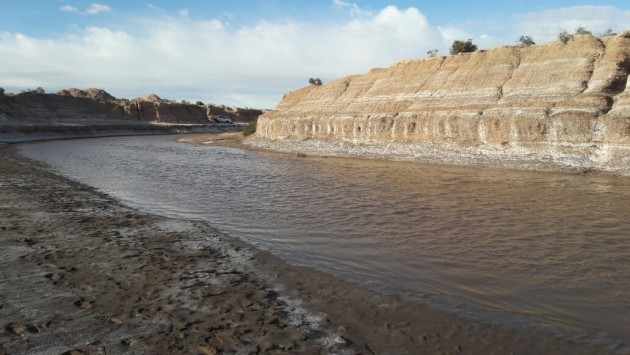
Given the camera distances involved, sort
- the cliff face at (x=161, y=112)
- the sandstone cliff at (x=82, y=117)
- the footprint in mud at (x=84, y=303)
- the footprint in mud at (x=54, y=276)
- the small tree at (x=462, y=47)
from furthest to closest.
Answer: the cliff face at (x=161, y=112), the sandstone cliff at (x=82, y=117), the small tree at (x=462, y=47), the footprint in mud at (x=54, y=276), the footprint in mud at (x=84, y=303)

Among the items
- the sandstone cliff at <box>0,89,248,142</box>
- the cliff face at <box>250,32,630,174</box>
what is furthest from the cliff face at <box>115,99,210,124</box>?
the cliff face at <box>250,32,630,174</box>

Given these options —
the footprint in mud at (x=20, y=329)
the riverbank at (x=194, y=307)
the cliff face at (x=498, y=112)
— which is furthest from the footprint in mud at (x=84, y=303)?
the cliff face at (x=498, y=112)

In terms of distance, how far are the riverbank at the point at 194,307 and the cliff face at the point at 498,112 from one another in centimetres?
1437

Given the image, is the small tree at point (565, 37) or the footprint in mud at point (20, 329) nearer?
the footprint in mud at point (20, 329)

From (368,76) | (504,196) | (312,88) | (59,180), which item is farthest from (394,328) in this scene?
(312,88)

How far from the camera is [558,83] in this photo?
1986 centimetres

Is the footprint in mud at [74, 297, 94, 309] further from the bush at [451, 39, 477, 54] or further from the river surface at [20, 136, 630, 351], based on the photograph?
the bush at [451, 39, 477, 54]

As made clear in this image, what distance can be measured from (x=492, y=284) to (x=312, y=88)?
33.5m

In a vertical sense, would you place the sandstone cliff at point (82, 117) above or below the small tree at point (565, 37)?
below

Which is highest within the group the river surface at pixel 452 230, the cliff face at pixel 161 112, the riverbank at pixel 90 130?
the cliff face at pixel 161 112

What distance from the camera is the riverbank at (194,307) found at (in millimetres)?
3988

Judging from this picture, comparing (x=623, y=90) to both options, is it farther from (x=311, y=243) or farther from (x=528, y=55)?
(x=311, y=243)

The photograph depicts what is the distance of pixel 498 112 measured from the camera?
1994 centimetres

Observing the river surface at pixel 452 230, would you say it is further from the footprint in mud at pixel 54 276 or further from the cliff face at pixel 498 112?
the footprint in mud at pixel 54 276
